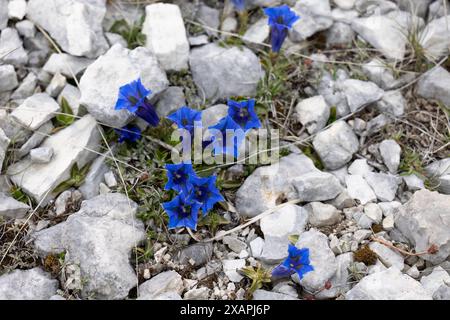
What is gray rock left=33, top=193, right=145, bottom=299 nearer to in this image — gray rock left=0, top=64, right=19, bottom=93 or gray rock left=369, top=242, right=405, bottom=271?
gray rock left=0, top=64, right=19, bottom=93

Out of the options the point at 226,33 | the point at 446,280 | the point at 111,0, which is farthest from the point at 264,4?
the point at 446,280

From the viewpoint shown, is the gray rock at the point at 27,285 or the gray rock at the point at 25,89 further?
the gray rock at the point at 25,89

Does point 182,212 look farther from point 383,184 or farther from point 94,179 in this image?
point 383,184

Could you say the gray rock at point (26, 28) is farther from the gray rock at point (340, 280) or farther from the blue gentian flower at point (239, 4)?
the gray rock at point (340, 280)

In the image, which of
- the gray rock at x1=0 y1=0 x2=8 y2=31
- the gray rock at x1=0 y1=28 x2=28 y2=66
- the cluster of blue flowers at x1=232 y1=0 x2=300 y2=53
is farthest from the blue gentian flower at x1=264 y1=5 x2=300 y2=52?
the gray rock at x1=0 y1=0 x2=8 y2=31

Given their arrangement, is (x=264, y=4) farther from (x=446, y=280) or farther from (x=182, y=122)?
(x=446, y=280)

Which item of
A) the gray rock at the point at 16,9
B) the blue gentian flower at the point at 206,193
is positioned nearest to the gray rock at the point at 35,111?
the gray rock at the point at 16,9
